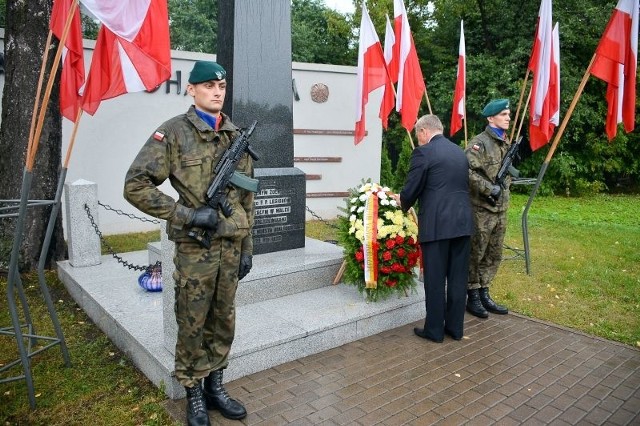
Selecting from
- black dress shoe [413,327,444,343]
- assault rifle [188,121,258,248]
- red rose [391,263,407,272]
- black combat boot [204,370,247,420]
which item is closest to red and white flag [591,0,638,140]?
red rose [391,263,407,272]

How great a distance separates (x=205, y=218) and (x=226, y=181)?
27cm

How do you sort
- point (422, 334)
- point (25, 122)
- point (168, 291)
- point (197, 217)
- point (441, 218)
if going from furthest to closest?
1. point (25, 122)
2. point (422, 334)
3. point (441, 218)
4. point (168, 291)
5. point (197, 217)

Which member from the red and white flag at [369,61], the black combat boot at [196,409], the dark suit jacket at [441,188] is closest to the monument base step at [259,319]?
the black combat boot at [196,409]

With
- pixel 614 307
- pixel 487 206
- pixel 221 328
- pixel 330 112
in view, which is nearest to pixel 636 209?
pixel 330 112

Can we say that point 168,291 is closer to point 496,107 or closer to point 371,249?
point 371,249

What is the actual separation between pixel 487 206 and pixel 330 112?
6472 mm

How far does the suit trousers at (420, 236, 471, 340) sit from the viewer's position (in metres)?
Answer: 4.20

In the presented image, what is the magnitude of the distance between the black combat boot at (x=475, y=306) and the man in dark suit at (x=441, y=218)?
2.24 feet

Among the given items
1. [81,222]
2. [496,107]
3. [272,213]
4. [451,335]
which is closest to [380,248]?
[451,335]

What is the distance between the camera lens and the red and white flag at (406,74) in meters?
5.70

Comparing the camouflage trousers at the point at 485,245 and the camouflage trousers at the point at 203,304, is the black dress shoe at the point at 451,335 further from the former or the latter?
the camouflage trousers at the point at 203,304

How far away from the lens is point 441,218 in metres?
4.11

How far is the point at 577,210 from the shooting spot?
13.7m

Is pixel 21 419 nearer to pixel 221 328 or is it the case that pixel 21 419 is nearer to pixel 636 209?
pixel 221 328
